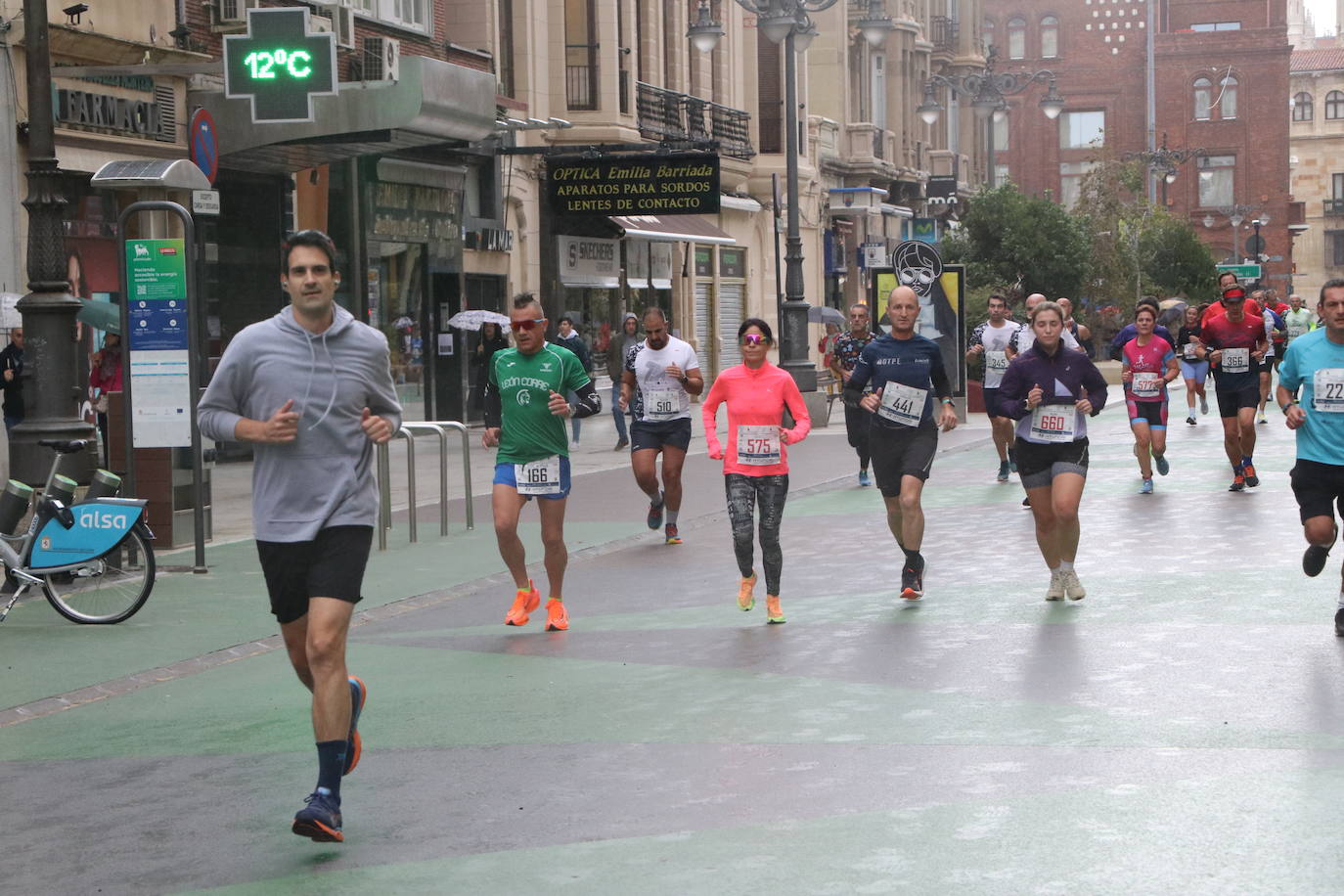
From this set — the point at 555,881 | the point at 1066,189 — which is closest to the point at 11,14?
the point at 555,881

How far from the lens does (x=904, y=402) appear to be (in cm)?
1202

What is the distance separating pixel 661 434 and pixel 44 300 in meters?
4.54

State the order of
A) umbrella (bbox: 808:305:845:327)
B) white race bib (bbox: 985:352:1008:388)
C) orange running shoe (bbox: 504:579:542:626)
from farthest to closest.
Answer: umbrella (bbox: 808:305:845:327), white race bib (bbox: 985:352:1008:388), orange running shoe (bbox: 504:579:542:626)

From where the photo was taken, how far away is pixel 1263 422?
28.7 meters

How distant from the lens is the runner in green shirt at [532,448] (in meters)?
11.0

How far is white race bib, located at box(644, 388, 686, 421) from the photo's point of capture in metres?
15.3

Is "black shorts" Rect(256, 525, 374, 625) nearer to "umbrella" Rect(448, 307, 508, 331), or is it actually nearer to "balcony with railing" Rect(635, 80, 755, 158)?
"umbrella" Rect(448, 307, 508, 331)

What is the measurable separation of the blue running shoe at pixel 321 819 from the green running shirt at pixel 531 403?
494 cm

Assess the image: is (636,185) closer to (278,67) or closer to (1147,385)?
(1147,385)

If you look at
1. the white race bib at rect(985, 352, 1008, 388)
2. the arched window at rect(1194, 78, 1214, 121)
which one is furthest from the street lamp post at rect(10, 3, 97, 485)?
the arched window at rect(1194, 78, 1214, 121)

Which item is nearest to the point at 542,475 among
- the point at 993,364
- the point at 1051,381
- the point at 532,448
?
the point at 532,448

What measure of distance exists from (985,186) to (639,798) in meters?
46.4

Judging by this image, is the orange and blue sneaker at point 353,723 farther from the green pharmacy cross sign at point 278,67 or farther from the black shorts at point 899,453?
the green pharmacy cross sign at point 278,67

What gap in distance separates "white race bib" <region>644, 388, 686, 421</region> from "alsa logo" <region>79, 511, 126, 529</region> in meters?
4.96
